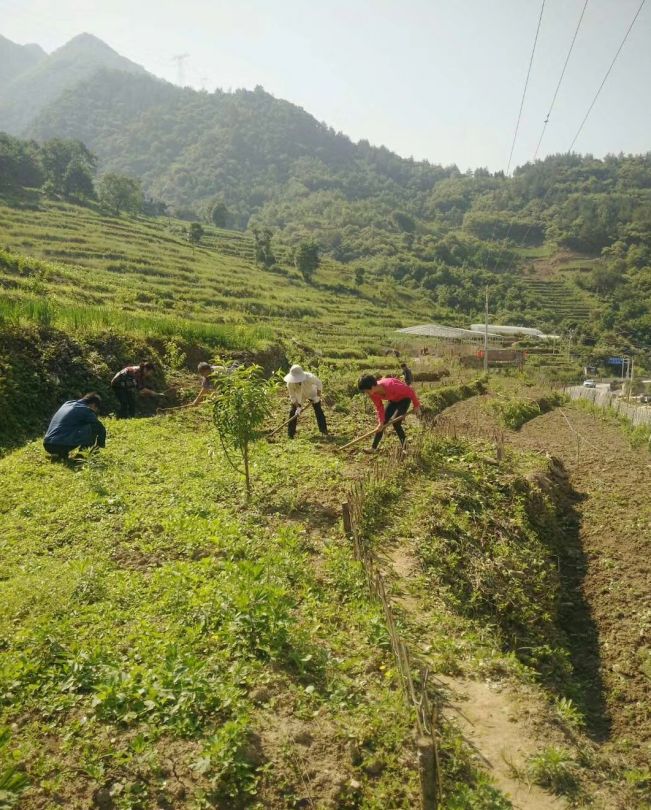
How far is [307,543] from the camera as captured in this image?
597 centimetres

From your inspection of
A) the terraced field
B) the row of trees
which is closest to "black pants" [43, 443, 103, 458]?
the row of trees

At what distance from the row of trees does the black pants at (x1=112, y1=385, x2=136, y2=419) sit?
174 ft

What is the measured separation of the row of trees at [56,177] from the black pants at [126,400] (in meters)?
53.2

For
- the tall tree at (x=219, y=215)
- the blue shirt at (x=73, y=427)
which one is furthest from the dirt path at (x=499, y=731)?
the tall tree at (x=219, y=215)

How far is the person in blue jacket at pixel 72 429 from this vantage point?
7863 millimetres

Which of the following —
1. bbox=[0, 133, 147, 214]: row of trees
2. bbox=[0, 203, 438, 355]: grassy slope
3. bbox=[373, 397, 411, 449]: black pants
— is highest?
bbox=[0, 133, 147, 214]: row of trees

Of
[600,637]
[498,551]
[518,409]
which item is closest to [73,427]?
[498,551]

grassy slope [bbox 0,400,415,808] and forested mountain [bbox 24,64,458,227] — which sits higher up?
forested mountain [bbox 24,64,458,227]

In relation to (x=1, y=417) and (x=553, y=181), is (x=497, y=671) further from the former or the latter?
(x=553, y=181)

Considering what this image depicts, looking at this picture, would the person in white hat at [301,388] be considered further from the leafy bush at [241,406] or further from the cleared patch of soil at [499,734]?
the cleared patch of soil at [499,734]

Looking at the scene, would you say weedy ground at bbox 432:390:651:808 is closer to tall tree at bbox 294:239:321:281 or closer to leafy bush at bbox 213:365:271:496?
leafy bush at bbox 213:365:271:496

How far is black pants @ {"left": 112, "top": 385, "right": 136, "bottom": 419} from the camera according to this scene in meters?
11.0

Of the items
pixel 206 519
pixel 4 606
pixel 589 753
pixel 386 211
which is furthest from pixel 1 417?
pixel 386 211

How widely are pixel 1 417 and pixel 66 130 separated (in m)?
197
